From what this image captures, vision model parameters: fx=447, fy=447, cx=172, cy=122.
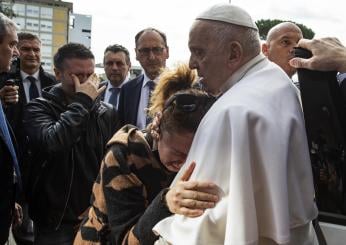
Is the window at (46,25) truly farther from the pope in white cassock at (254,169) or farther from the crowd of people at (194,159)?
the pope in white cassock at (254,169)

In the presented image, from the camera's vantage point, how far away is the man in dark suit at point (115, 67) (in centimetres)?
516

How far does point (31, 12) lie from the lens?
62938mm

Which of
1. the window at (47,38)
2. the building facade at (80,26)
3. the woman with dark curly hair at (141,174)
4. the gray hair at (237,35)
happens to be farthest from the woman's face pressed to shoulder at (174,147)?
the window at (47,38)

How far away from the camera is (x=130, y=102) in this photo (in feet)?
13.5

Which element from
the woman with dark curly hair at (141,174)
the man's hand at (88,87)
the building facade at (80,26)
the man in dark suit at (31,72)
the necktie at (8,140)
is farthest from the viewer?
the building facade at (80,26)

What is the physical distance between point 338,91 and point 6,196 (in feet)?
6.89

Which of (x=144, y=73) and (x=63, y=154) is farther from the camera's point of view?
(x=144, y=73)

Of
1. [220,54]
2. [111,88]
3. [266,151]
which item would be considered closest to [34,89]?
[111,88]

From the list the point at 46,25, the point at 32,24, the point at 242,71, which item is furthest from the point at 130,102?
the point at 32,24

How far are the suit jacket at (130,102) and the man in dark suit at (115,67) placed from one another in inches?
36.5

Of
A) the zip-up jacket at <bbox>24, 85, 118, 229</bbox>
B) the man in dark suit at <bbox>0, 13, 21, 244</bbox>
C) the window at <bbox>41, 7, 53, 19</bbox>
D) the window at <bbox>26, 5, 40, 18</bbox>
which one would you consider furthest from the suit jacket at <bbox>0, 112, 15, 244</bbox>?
the window at <bbox>26, 5, 40, 18</bbox>

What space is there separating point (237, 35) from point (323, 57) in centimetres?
30

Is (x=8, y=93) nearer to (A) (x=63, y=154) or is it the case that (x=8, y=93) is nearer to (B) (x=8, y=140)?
(B) (x=8, y=140)

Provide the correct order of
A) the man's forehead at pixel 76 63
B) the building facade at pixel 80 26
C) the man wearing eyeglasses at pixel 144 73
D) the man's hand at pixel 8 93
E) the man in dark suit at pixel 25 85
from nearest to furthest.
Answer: the man's forehead at pixel 76 63 → the man's hand at pixel 8 93 → the man in dark suit at pixel 25 85 → the man wearing eyeglasses at pixel 144 73 → the building facade at pixel 80 26
